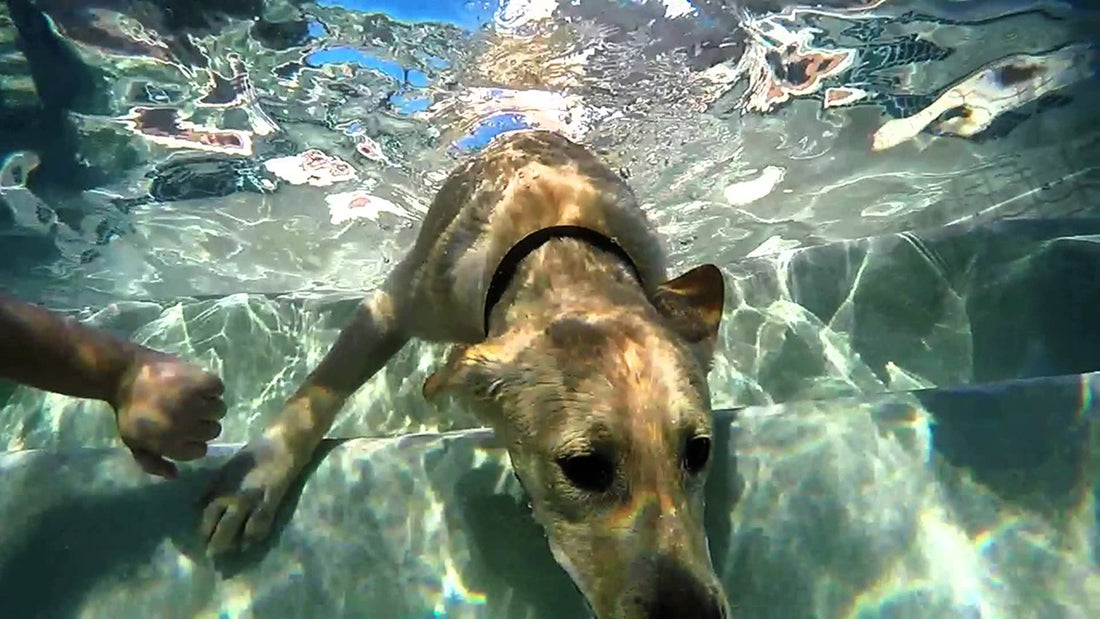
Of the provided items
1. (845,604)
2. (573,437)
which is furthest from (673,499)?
(845,604)

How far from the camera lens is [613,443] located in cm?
221

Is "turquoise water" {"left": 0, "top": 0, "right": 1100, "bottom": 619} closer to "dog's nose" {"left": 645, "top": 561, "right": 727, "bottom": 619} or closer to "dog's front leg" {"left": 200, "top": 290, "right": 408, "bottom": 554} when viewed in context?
"dog's front leg" {"left": 200, "top": 290, "right": 408, "bottom": 554}

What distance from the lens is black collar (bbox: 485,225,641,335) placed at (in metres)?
3.20

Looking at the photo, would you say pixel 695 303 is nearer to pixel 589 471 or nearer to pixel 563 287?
pixel 563 287

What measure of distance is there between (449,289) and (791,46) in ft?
13.8

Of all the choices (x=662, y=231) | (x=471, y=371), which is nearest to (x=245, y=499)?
(x=471, y=371)

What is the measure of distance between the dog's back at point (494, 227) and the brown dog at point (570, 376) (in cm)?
1

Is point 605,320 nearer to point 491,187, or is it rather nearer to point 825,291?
point 491,187

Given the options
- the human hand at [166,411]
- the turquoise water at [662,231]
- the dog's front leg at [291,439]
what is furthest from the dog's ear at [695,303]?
the human hand at [166,411]

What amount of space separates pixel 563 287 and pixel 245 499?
1.48 m

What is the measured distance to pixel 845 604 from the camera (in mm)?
2574

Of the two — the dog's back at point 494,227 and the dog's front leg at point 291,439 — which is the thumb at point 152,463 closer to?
the dog's front leg at point 291,439

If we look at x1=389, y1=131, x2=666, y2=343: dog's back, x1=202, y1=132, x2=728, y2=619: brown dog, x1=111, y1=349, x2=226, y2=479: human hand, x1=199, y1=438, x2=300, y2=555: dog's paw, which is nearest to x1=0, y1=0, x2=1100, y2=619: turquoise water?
x1=199, y1=438, x2=300, y2=555: dog's paw

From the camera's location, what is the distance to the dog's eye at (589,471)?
223 centimetres
